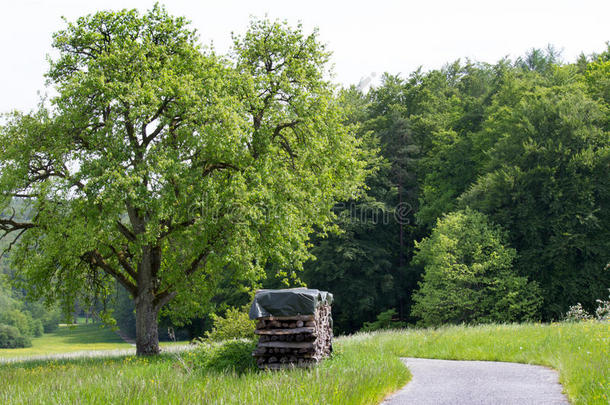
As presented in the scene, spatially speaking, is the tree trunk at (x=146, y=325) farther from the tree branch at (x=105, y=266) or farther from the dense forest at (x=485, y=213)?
the dense forest at (x=485, y=213)

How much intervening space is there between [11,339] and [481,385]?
106 metres

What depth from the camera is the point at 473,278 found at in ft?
106

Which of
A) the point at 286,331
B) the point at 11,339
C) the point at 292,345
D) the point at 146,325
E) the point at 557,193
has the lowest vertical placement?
the point at 11,339

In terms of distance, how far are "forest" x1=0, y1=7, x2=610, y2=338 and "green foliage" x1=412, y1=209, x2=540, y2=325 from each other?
10cm

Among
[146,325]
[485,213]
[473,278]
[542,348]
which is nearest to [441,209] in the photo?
[485,213]

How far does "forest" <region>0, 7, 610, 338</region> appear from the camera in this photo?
19.0m

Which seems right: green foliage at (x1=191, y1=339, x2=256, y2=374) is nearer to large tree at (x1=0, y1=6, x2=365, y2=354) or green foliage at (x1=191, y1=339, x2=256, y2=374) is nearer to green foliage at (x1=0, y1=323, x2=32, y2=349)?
large tree at (x1=0, y1=6, x2=365, y2=354)

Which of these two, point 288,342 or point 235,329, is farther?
point 235,329

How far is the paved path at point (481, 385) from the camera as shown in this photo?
9.36m

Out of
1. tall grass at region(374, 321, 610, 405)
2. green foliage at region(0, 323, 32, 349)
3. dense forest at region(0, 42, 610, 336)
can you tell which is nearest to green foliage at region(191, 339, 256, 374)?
tall grass at region(374, 321, 610, 405)

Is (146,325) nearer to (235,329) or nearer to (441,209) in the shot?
(235,329)

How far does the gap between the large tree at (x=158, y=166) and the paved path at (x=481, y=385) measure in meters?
6.80

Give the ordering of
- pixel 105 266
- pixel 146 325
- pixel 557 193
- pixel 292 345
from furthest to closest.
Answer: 1. pixel 557 193
2. pixel 105 266
3. pixel 146 325
4. pixel 292 345

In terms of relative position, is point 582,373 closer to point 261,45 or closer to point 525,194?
point 261,45
